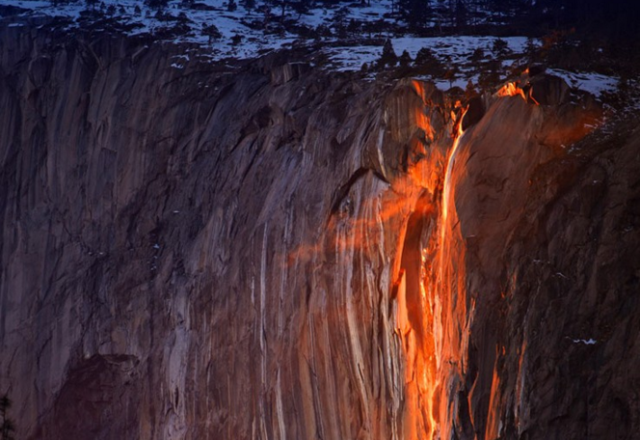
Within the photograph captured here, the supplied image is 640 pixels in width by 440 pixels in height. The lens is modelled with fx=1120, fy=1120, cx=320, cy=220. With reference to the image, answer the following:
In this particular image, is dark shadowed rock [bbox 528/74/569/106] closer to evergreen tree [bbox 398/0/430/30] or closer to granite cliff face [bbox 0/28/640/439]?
granite cliff face [bbox 0/28/640/439]

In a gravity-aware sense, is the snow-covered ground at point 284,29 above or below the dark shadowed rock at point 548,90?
below

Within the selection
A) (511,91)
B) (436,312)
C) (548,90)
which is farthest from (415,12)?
(436,312)

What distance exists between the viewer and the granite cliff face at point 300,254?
63.6 feet

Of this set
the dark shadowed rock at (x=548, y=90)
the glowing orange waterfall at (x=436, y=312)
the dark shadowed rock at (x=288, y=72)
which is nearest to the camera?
the glowing orange waterfall at (x=436, y=312)

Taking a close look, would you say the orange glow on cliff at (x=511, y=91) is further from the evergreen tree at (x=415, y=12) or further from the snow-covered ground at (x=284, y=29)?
the evergreen tree at (x=415, y=12)

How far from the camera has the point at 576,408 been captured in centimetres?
1817

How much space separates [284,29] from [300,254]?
15.7m

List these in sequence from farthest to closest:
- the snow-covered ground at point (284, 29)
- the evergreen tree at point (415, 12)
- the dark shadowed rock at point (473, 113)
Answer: the evergreen tree at point (415, 12)
the snow-covered ground at point (284, 29)
the dark shadowed rock at point (473, 113)

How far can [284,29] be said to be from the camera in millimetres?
43500

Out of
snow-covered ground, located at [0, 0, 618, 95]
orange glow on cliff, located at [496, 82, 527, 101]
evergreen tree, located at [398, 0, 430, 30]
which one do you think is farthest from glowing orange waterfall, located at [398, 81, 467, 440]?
evergreen tree, located at [398, 0, 430, 30]

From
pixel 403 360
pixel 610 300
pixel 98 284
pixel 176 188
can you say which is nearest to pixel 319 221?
pixel 403 360

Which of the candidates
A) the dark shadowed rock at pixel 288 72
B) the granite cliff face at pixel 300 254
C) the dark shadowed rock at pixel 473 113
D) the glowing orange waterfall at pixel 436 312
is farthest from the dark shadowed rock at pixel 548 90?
the dark shadowed rock at pixel 288 72

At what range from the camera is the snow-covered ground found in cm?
3534

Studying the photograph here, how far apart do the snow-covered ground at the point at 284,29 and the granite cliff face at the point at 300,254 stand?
6.23 feet
